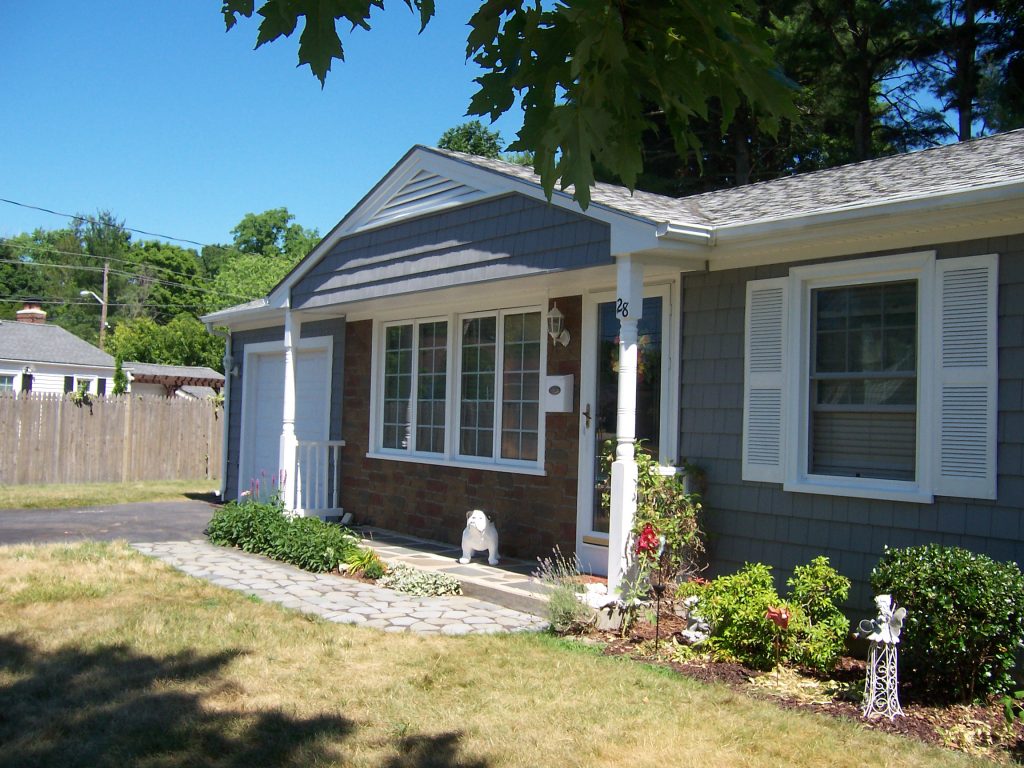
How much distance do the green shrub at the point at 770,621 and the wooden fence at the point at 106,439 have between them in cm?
1479

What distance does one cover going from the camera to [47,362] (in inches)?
1118

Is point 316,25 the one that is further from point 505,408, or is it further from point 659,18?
point 505,408

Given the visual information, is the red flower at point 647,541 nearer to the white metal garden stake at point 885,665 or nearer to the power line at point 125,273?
the white metal garden stake at point 885,665

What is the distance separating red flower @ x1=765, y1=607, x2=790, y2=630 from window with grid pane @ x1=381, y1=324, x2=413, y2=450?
5822mm

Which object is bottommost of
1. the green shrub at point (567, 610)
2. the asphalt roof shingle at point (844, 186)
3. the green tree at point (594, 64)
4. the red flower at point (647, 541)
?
the green shrub at point (567, 610)

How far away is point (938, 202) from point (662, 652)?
318 centimetres

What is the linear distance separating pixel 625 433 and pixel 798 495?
126 cm

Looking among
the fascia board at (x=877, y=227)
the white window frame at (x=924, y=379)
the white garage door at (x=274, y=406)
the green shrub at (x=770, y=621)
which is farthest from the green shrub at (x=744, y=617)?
A: the white garage door at (x=274, y=406)

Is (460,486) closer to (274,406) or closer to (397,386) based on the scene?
(397,386)

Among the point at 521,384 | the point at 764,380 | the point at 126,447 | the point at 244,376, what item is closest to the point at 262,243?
the point at 126,447

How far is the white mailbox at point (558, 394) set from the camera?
26.7 ft

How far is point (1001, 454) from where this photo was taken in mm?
5254

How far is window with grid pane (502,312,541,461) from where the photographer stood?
8742mm

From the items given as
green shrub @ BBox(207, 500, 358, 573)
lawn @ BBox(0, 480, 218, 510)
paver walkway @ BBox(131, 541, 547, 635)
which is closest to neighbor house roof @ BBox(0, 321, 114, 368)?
lawn @ BBox(0, 480, 218, 510)
